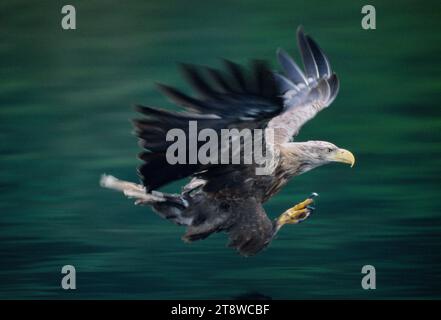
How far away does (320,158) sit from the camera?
19.1 ft

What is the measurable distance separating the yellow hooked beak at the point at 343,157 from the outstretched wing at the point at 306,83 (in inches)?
11.2

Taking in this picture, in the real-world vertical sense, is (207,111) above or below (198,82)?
below

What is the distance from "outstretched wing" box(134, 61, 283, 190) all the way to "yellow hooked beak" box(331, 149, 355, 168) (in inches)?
37.8

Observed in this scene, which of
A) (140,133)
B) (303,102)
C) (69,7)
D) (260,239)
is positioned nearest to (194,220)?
(260,239)

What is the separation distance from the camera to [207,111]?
15.8ft

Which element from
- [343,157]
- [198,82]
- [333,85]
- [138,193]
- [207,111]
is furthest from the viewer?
[333,85]

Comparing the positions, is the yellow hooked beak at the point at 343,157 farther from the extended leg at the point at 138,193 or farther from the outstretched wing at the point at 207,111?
the extended leg at the point at 138,193

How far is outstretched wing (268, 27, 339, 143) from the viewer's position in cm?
603

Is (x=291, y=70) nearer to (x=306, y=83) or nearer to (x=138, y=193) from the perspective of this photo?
(x=306, y=83)

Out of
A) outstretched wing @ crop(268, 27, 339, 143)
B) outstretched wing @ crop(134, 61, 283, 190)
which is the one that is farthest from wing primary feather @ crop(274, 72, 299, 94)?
outstretched wing @ crop(134, 61, 283, 190)

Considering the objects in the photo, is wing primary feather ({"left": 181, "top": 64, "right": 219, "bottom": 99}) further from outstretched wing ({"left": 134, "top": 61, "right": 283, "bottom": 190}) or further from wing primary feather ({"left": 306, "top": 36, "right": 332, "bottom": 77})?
wing primary feather ({"left": 306, "top": 36, "right": 332, "bottom": 77})

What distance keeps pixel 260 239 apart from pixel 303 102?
1006mm

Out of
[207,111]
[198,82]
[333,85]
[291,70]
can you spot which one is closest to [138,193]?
[207,111]

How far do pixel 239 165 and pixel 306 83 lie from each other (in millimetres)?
1150
